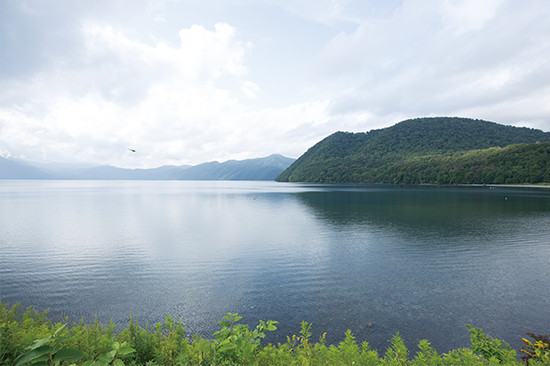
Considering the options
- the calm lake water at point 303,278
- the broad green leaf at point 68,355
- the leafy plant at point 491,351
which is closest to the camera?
the broad green leaf at point 68,355

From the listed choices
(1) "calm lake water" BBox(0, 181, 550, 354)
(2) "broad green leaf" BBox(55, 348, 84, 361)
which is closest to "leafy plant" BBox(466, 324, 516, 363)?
(1) "calm lake water" BBox(0, 181, 550, 354)

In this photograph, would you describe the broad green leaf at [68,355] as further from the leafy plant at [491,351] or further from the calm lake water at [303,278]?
the leafy plant at [491,351]

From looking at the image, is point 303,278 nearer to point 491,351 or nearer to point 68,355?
point 491,351

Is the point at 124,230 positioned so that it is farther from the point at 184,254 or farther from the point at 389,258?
the point at 389,258

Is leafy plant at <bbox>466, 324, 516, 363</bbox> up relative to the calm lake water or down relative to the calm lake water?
up

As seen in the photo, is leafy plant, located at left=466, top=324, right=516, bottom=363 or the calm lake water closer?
leafy plant, located at left=466, top=324, right=516, bottom=363

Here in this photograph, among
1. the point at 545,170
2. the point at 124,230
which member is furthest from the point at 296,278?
the point at 545,170

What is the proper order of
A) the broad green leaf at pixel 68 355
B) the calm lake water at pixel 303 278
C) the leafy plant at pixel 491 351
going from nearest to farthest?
the broad green leaf at pixel 68 355 < the leafy plant at pixel 491 351 < the calm lake water at pixel 303 278

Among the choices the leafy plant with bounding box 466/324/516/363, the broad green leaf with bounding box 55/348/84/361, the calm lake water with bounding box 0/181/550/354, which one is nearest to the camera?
the broad green leaf with bounding box 55/348/84/361

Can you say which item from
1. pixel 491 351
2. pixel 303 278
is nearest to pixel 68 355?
pixel 491 351

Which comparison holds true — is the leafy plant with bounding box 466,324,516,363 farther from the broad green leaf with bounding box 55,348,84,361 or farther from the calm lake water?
the broad green leaf with bounding box 55,348,84,361

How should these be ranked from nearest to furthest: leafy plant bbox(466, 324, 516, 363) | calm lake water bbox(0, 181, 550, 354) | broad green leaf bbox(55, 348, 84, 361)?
1. broad green leaf bbox(55, 348, 84, 361)
2. leafy plant bbox(466, 324, 516, 363)
3. calm lake water bbox(0, 181, 550, 354)

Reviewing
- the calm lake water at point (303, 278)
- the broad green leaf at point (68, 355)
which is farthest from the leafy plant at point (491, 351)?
the broad green leaf at point (68, 355)

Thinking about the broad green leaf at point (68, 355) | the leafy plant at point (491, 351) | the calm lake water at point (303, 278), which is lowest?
Answer: the calm lake water at point (303, 278)
